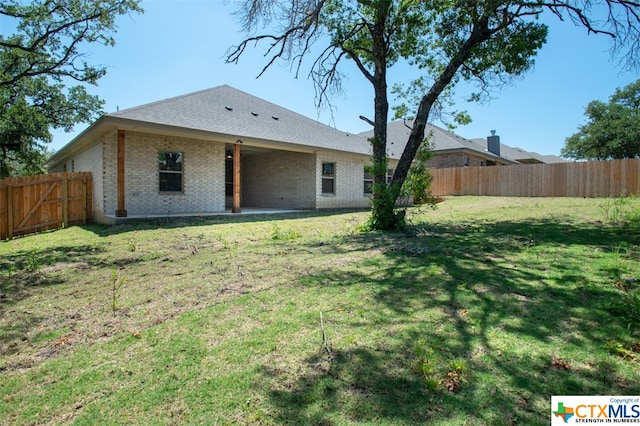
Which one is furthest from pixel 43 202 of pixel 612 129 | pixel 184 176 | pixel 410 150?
pixel 612 129

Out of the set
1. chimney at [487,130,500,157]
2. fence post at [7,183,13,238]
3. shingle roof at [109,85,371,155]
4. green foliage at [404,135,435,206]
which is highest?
chimney at [487,130,500,157]

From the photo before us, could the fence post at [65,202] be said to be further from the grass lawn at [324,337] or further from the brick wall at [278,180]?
the brick wall at [278,180]

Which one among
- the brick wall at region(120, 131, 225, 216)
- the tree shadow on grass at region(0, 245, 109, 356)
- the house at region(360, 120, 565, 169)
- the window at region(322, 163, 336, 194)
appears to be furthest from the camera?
the house at region(360, 120, 565, 169)

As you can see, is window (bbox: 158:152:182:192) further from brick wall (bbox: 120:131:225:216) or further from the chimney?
the chimney

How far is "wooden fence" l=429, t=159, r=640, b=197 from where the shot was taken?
16422 millimetres

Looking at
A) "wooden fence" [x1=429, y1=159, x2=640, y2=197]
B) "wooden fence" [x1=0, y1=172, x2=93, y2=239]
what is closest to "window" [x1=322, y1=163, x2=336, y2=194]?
"wooden fence" [x1=0, y1=172, x2=93, y2=239]

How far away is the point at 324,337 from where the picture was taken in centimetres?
295

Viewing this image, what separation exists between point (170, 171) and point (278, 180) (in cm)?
577

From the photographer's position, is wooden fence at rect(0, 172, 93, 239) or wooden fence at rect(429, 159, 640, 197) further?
wooden fence at rect(429, 159, 640, 197)

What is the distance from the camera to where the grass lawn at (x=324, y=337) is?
222 centimetres

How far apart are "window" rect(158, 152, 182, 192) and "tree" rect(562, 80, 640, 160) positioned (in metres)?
36.8

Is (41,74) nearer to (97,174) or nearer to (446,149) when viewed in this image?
(97,174)

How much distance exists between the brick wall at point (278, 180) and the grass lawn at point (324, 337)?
33.8ft

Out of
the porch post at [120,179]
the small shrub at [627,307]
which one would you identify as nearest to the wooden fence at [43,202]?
the porch post at [120,179]
